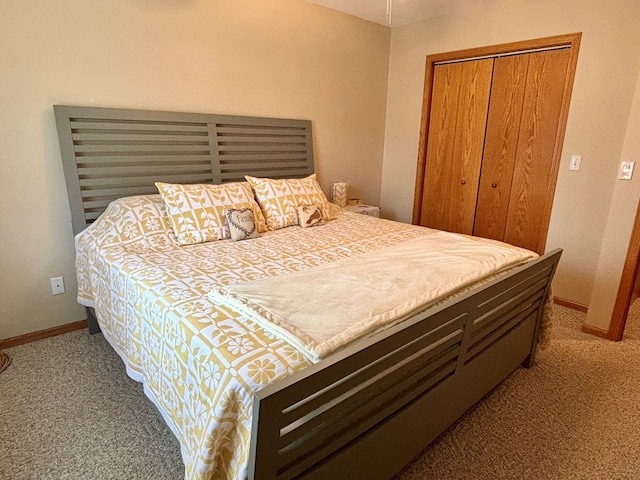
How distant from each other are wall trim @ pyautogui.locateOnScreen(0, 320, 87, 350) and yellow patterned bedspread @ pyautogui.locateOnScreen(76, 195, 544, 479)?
329 millimetres

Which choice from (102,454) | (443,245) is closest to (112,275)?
(102,454)

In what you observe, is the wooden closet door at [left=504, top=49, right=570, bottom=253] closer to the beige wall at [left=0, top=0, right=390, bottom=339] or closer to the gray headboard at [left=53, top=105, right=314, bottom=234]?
the beige wall at [left=0, top=0, right=390, bottom=339]

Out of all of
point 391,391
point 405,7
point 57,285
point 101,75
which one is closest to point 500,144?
point 405,7

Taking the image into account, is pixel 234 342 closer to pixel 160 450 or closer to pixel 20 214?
pixel 160 450

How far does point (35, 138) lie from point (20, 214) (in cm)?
46

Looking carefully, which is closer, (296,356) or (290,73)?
(296,356)

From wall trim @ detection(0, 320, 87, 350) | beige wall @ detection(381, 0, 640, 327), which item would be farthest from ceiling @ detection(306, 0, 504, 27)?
wall trim @ detection(0, 320, 87, 350)

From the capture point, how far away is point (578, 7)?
2.77m

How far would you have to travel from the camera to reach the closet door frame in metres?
2.87

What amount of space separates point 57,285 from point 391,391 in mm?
2282

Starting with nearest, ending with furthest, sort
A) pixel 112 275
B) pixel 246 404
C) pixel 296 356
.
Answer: pixel 246 404
pixel 296 356
pixel 112 275

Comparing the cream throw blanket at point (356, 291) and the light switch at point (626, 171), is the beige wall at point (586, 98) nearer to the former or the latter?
the light switch at point (626, 171)

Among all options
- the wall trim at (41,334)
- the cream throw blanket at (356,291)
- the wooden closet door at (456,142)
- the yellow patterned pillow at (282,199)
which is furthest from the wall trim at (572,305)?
the wall trim at (41,334)

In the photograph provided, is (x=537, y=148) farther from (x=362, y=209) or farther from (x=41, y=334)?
(x=41, y=334)
